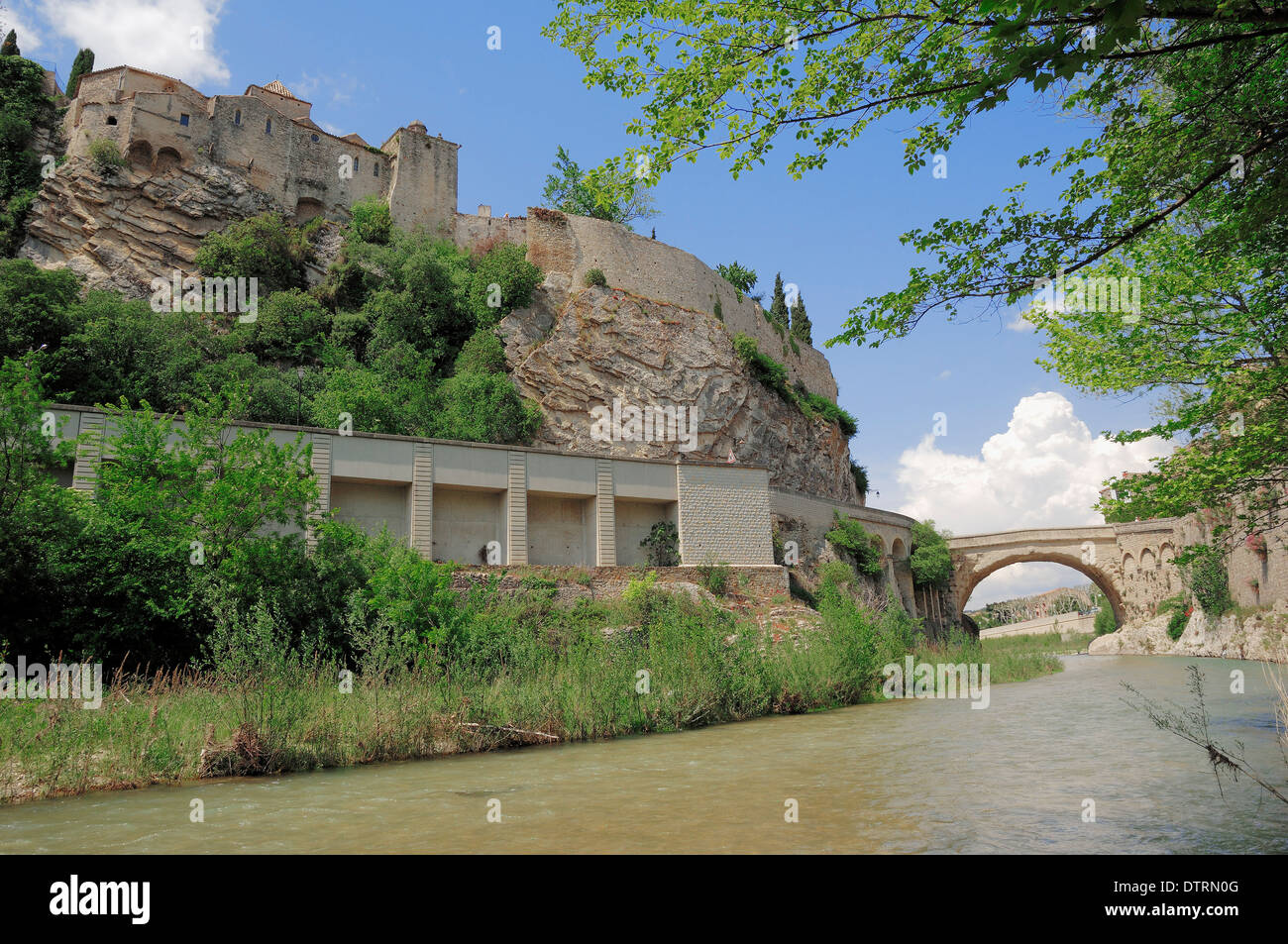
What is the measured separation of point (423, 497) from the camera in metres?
24.7

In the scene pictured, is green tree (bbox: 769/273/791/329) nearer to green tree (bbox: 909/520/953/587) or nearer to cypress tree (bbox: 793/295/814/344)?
cypress tree (bbox: 793/295/814/344)

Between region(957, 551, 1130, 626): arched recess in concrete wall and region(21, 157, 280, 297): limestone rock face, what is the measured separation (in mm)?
45426

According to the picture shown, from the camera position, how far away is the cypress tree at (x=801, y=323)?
181 feet

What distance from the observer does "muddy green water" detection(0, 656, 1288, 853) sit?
5664 mm

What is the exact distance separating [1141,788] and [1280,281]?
6.12 metres

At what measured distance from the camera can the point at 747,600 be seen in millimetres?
25406

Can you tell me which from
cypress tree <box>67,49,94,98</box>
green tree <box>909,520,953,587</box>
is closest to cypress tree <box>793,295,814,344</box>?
green tree <box>909,520,953,587</box>

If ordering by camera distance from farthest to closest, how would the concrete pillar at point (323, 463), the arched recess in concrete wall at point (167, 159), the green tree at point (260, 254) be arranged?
the arched recess in concrete wall at point (167, 159)
the green tree at point (260, 254)
the concrete pillar at point (323, 463)

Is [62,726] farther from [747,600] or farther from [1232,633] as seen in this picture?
[1232,633]

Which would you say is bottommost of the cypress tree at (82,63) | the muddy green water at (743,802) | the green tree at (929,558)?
the muddy green water at (743,802)

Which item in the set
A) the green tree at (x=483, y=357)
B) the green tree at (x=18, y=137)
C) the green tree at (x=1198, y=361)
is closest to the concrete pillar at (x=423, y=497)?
the green tree at (x=483, y=357)

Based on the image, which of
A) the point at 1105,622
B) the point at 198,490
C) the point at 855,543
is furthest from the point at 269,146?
the point at 1105,622

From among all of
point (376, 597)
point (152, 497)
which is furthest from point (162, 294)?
point (376, 597)

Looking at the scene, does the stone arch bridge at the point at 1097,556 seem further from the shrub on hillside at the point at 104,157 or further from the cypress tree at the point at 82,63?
A: the cypress tree at the point at 82,63
